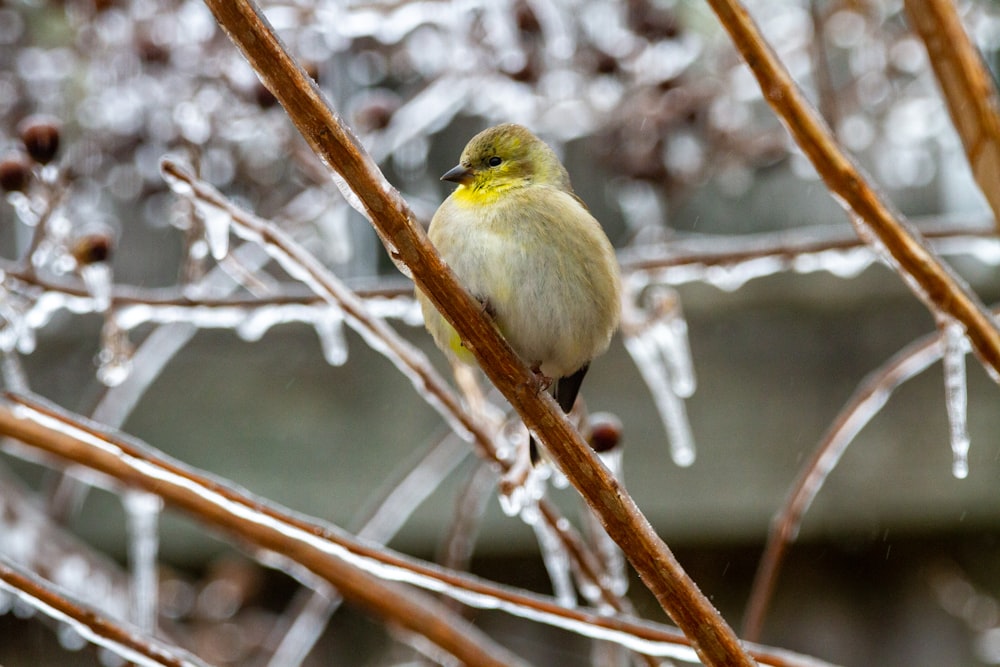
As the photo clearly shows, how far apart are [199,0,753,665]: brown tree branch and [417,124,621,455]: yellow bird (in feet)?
2.15

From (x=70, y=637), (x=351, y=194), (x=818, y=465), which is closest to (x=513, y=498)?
(x=818, y=465)

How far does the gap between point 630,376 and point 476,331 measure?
4.06 metres

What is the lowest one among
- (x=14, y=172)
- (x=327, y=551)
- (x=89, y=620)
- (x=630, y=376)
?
(x=89, y=620)

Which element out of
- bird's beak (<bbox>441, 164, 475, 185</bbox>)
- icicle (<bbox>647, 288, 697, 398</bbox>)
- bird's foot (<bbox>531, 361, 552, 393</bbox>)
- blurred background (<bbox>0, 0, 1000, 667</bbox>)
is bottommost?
bird's foot (<bbox>531, 361, 552, 393</bbox>)

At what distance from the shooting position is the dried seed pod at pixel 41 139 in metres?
2.16

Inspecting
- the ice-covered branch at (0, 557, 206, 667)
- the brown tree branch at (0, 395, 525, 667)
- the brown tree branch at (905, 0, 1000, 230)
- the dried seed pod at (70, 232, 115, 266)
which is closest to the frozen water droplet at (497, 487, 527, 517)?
the brown tree branch at (0, 395, 525, 667)

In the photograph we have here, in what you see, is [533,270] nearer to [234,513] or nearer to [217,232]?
[217,232]

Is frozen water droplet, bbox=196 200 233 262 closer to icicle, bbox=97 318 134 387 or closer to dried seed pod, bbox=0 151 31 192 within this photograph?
icicle, bbox=97 318 134 387

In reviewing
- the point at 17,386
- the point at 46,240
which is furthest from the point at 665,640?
the point at 46,240

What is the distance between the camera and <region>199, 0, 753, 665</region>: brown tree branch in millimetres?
1138

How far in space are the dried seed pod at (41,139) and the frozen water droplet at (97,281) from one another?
219 mm

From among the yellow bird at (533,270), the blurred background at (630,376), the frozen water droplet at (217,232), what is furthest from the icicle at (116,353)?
the blurred background at (630,376)

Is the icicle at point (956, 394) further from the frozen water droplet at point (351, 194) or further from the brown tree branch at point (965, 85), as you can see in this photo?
the frozen water droplet at point (351, 194)

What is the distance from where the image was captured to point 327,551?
151 cm
